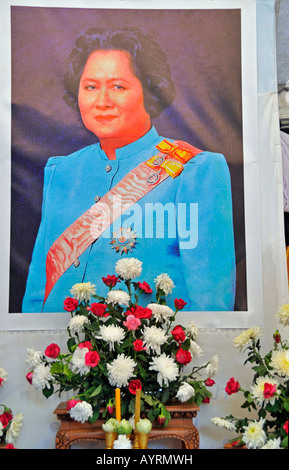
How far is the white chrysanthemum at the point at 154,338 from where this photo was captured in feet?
8.09

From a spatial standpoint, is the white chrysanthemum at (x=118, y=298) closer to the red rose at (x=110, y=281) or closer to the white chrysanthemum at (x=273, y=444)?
the red rose at (x=110, y=281)

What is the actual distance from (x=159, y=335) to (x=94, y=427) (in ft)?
1.67

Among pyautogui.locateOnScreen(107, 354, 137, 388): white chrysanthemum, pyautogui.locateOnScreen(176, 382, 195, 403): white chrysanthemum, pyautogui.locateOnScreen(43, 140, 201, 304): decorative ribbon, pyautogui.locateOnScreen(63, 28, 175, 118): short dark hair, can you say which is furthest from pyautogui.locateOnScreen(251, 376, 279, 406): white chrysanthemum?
pyautogui.locateOnScreen(63, 28, 175, 118): short dark hair

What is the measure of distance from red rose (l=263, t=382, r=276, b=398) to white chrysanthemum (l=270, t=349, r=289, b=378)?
0.37ft

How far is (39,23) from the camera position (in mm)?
3111

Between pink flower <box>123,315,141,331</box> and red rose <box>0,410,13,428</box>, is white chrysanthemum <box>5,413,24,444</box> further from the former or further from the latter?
pink flower <box>123,315,141,331</box>

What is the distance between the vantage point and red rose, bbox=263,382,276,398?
2.18 metres

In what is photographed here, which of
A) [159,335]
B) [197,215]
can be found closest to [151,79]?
[197,215]

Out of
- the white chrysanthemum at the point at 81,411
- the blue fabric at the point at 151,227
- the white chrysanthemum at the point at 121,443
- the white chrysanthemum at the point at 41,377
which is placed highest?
the blue fabric at the point at 151,227

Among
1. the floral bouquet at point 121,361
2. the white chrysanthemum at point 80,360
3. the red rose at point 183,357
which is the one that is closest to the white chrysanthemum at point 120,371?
the floral bouquet at point 121,361

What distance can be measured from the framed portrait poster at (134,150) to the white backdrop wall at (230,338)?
0.18 feet

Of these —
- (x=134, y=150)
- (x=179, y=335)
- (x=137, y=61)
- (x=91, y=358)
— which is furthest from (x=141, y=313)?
(x=137, y=61)
